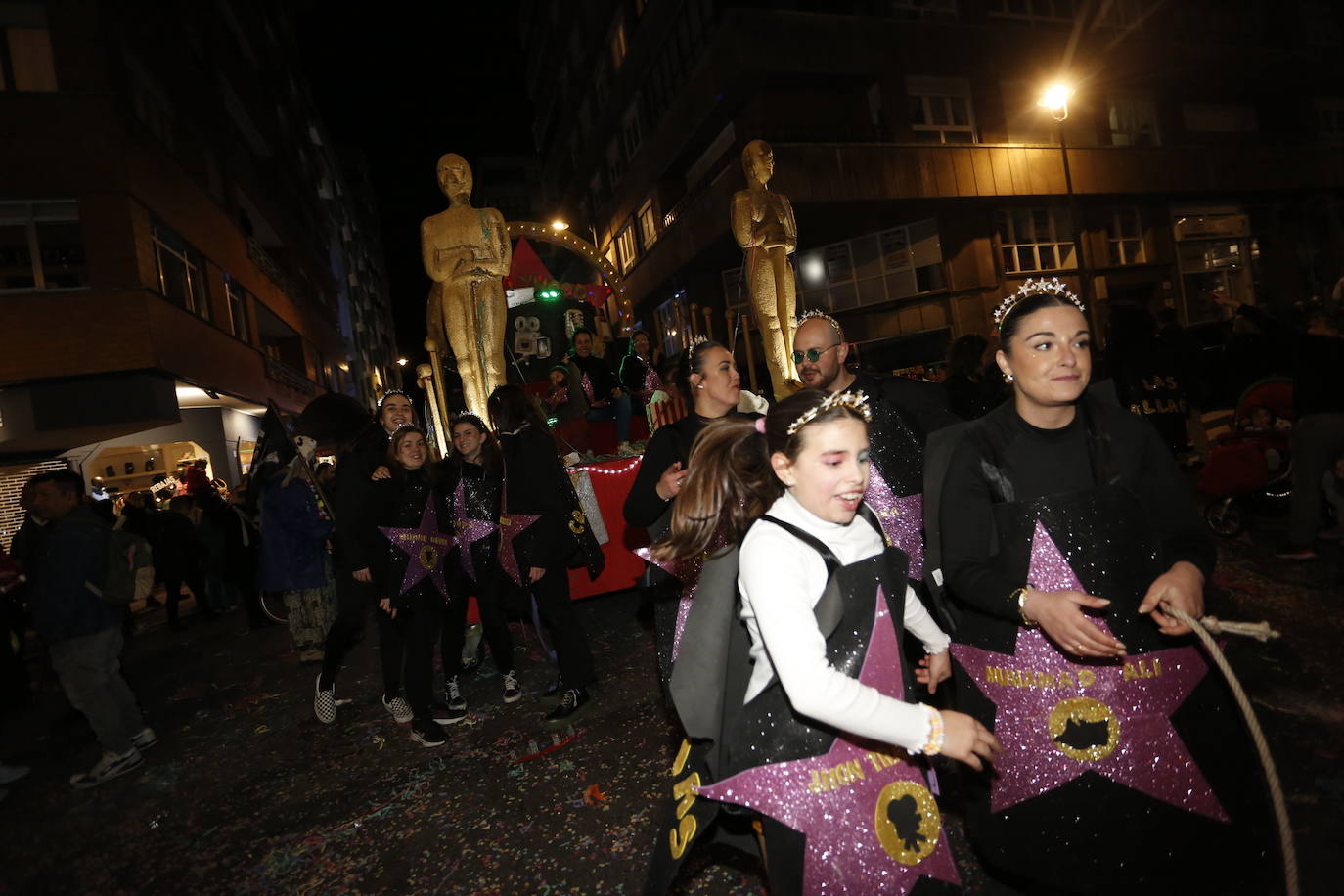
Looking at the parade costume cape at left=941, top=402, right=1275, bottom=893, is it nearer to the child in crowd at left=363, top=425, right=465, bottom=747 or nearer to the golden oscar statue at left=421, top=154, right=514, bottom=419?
the child in crowd at left=363, top=425, right=465, bottom=747

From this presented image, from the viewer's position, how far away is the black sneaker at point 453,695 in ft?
15.9

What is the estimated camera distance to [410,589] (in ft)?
14.6

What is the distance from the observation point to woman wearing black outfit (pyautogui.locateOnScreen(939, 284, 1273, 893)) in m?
1.92

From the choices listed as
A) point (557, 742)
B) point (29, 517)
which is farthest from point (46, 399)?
point (557, 742)

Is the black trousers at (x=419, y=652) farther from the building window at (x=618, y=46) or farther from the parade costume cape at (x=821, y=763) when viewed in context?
the building window at (x=618, y=46)

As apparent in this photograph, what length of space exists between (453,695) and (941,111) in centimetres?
2291

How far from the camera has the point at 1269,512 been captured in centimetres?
618

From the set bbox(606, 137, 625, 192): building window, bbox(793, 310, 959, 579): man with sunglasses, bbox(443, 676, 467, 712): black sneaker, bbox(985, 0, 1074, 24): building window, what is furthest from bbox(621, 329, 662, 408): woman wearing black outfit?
bbox(606, 137, 625, 192): building window

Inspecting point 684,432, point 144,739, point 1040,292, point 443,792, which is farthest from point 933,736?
point 144,739

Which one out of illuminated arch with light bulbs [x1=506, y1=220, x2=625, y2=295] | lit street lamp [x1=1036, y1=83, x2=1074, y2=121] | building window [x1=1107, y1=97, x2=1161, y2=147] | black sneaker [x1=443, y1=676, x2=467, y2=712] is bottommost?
black sneaker [x1=443, y1=676, x2=467, y2=712]

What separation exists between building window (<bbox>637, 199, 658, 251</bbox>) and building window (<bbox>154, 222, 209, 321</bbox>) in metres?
14.8

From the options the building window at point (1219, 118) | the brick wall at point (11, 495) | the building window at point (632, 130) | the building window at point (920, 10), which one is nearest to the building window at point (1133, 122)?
the building window at point (1219, 118)

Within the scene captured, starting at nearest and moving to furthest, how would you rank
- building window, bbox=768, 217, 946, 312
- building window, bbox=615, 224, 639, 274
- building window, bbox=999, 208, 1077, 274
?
building window, bbox=768, 217, 946, 312 → building window, bbox=999, 208, 1077, 274 → building window, bbox=615, 224, 639, 274

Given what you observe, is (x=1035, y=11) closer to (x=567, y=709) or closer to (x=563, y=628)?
(x=563, y=628)
